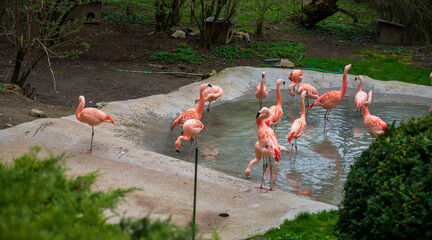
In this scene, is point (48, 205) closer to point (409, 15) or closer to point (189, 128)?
point (189, 128)

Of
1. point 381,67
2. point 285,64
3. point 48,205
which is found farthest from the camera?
point 381,67

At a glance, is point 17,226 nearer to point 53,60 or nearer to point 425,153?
point 425,153

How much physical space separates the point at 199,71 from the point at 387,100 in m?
5.23

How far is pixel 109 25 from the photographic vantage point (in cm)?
1650

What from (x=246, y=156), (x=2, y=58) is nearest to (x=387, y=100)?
(x=246, y=156)

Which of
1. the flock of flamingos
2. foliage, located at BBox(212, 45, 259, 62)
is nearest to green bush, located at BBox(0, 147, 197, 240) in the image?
the flock of flamingos

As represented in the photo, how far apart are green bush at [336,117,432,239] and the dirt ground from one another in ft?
18.1

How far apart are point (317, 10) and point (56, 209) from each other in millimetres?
19439

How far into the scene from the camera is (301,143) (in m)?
8.78

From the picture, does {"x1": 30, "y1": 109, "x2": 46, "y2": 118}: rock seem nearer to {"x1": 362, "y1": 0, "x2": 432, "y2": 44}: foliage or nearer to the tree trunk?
{"x1": 362, "y1": 0, "x2": 432, "y2": 44}: foliage

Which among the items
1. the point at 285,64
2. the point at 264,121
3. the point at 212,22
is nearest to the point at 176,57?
the point at 212,22

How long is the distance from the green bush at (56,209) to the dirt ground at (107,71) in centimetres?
497

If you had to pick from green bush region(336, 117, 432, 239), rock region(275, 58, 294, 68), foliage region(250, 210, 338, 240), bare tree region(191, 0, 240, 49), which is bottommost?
foliage region(250, 210, 338, 240)

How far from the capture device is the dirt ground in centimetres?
916
